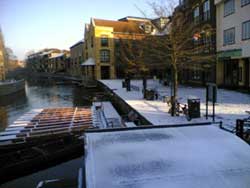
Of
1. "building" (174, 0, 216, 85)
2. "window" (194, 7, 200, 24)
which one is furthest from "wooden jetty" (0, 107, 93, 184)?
"window" (194, 7, 200, 24)

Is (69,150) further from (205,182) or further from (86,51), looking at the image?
(86,51)

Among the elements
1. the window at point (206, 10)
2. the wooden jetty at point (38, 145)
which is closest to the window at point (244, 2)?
the window at point (206, 10)

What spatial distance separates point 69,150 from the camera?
1116cm

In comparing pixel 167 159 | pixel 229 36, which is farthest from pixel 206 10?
pixel 167 159

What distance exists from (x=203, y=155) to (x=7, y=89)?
41.4 metres

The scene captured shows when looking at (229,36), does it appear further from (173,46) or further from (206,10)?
(173,46)

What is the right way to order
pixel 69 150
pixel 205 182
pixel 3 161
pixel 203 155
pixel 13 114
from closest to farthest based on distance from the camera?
pixel 205 182, pixel 203 155, pixel 3 161, pixel 69 150, pixel 13 114

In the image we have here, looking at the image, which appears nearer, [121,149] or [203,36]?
[121,149]

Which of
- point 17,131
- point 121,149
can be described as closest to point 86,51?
point 17,131

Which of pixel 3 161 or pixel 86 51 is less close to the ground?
pixel 86 51

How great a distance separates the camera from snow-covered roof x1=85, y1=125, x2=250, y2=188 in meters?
3.17

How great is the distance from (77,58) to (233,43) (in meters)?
51.2

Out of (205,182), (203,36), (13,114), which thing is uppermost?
(203,36)

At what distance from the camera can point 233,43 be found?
23.1 meters
